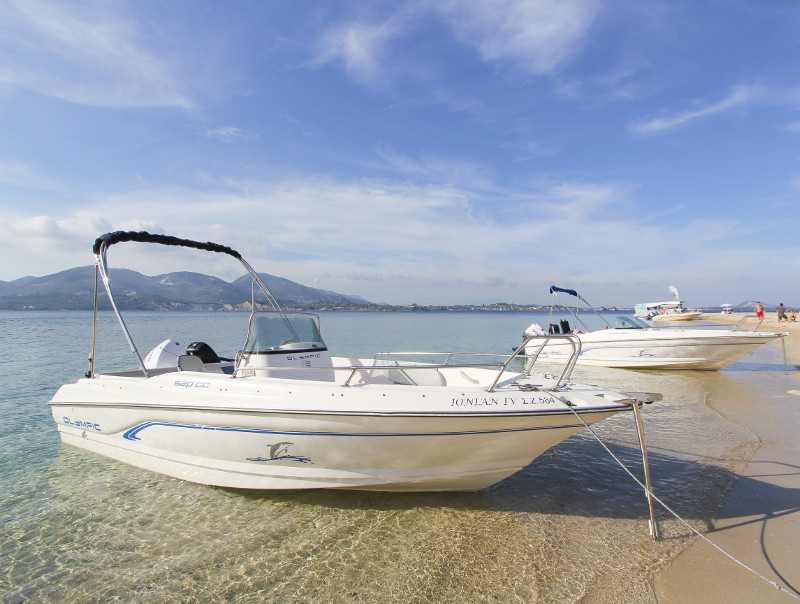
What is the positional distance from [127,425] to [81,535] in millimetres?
1511

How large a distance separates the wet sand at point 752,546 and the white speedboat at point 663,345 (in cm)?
811

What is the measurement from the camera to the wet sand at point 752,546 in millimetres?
3273

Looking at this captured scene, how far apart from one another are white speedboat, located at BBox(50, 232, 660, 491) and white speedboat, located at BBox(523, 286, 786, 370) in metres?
9.82

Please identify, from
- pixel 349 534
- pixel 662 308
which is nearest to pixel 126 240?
pixel 349 534

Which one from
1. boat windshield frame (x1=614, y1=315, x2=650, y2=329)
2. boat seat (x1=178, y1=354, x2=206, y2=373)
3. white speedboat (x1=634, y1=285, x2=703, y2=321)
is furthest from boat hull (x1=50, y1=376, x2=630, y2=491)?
white speedboat (x1=634, y1=285, x2=703, y2=321)

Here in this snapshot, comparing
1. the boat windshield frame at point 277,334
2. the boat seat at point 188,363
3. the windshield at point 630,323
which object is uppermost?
the boat windshield frame at point 277,334

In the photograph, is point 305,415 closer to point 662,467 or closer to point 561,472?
point 561,472

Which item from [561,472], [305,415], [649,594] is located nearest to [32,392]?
[305,415]

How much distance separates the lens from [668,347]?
1488 cm

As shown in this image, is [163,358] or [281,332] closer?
[281,332]

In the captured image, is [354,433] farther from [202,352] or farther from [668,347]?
[668,347]

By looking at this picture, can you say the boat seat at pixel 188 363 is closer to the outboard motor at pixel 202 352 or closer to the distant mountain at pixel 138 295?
the outboard motor at pixel 202 352

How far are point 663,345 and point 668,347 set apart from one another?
0.53ft

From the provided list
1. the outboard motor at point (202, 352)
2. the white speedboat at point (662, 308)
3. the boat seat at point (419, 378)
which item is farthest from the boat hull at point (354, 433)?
the white speedboat at point (662, 308)
